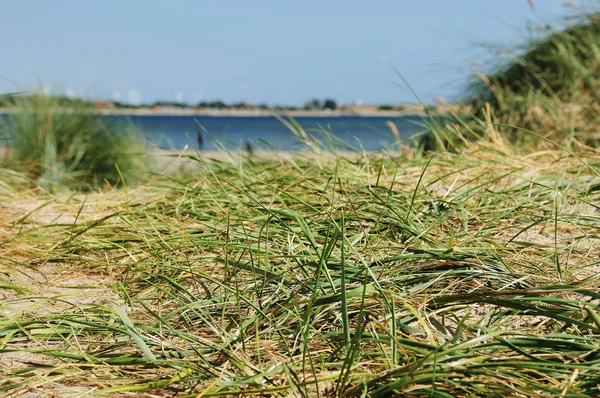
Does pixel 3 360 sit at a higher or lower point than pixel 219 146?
lower

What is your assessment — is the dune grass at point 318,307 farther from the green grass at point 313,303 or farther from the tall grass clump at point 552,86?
the tall grass clump at point 552,86

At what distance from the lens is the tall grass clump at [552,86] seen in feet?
12.5

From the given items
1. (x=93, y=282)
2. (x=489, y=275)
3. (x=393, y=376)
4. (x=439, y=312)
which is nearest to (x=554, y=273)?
(x=489, y=275)

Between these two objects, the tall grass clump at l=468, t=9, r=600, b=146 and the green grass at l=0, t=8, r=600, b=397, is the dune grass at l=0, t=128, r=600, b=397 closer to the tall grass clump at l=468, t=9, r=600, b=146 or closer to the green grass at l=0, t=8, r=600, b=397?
the green grass at l=0, t=8, r=600, b=397

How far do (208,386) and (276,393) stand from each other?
0.33 feet

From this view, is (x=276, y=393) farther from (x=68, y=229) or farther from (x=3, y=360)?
(x=68, y=229)

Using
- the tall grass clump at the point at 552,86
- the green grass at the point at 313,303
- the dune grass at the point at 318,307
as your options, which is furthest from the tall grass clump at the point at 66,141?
the dune grass at the point at 318,307

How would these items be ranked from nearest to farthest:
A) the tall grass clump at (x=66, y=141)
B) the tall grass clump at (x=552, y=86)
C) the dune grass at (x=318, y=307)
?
1. the dune grass at (x=318, y=307)
2. the tall grass clump at (x=552, y=86)
3. the tall grass clump at (x=66, y=141)

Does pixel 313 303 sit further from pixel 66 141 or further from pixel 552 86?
pixel 66 141

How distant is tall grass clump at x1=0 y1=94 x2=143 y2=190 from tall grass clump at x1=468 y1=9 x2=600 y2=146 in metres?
2.71

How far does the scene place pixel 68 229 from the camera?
1.81 metres

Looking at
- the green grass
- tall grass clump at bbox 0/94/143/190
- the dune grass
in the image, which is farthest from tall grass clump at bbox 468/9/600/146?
tall grass clump at bbox 0/94/143/190

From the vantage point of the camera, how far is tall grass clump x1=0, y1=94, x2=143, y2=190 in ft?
15.2

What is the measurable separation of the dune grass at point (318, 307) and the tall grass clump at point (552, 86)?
2291mm
